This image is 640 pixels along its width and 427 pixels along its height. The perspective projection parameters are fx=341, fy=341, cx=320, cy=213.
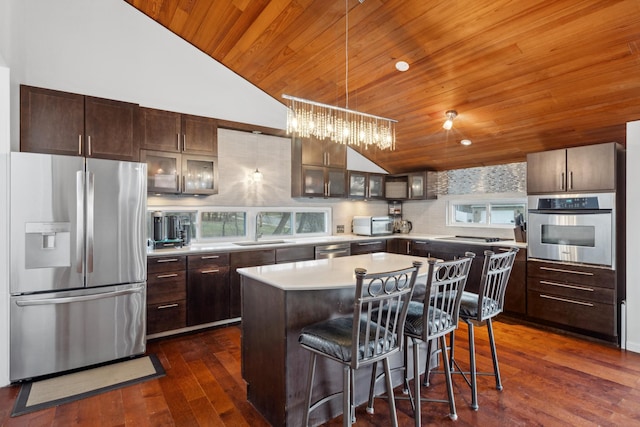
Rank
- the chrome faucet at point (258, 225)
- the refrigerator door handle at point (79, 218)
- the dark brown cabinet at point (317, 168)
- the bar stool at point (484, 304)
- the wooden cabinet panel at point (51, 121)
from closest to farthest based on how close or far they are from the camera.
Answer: the bar stool at point (484, 304) < the refrigerator door handle at point (79, 218) < the wooden cabinet panel at point (51, 121) < the chrome faucet at point (258, 225) < the dark brown cabinet at point (317, 168)

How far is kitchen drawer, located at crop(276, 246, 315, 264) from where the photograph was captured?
4.30 meters

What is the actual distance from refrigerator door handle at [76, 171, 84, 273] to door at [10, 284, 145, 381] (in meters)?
0.27

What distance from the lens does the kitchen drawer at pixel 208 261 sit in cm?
365

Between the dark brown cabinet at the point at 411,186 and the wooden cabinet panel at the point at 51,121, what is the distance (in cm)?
446

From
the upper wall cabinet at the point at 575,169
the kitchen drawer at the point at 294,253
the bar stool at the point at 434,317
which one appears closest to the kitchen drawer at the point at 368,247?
the kitchen drawer at the point at 294,253

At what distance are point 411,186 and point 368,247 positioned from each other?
1.40m

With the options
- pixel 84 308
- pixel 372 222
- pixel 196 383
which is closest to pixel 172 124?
pixel 84 308

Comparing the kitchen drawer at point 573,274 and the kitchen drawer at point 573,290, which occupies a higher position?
the kitchen drawer at point 573,274

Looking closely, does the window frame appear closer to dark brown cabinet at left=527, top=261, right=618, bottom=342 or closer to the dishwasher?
dark brown cabinet at left=527, top=261, right=618, bottom=342

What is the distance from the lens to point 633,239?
327cm

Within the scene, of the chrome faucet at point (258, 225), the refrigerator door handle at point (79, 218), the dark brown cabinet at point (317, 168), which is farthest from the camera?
the dark brown cabinet at point (317, 168)

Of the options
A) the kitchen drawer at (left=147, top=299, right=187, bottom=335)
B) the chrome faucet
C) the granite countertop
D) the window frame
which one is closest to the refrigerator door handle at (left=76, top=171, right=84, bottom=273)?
the granite countertop

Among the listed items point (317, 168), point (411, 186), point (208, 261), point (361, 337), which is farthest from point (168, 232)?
point (411, 186)

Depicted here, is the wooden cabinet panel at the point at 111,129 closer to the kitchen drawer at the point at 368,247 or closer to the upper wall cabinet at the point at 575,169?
the kitchen drawer at the point at 368,247
